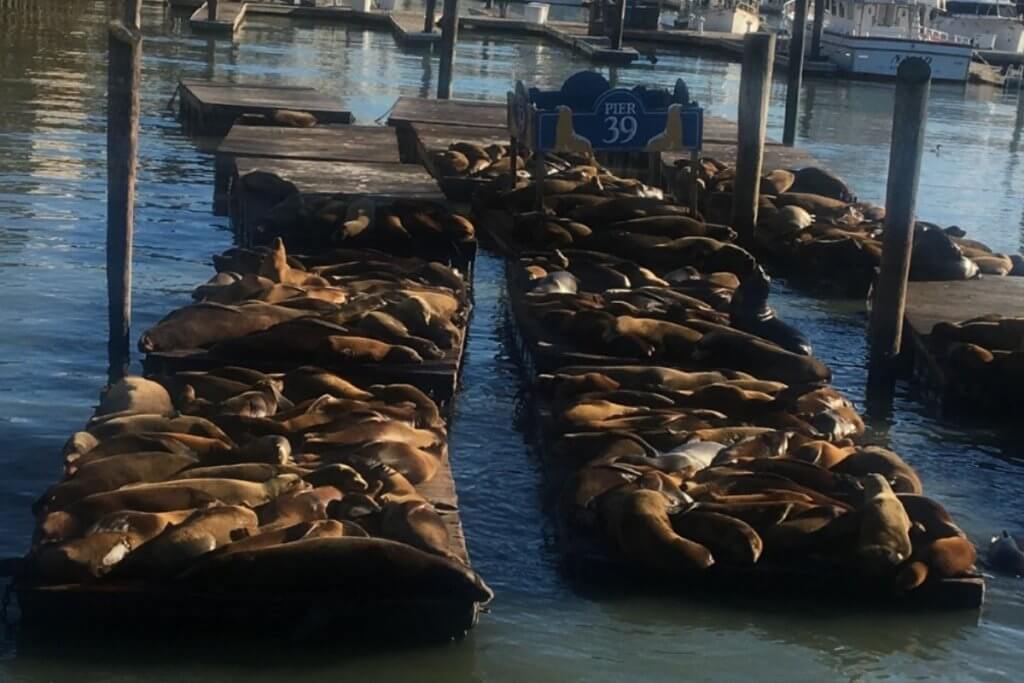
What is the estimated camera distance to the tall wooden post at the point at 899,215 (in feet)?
35.1

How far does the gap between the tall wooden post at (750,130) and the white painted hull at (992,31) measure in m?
38.8

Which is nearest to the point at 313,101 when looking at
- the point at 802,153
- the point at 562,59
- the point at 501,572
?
the point at 802,153

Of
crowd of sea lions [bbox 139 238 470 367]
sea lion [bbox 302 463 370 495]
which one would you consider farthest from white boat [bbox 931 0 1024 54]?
sea lion [bbox 302 463 370 495]

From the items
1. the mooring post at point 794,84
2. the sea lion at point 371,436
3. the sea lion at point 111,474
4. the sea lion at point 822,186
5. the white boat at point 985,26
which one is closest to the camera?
the sea lion at point 111,474

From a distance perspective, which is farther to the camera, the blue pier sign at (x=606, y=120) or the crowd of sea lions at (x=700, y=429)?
the blue pier sign at (x=606, y=120)

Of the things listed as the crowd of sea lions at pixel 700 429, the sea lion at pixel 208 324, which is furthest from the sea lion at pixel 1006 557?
the sea lion at pixel 208 324

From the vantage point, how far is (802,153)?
19594 millimetres

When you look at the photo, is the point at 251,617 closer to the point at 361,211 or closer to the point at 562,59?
the point at 361,211

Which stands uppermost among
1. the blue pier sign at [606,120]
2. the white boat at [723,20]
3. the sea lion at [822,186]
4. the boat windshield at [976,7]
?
the boat windshield at [976,7]

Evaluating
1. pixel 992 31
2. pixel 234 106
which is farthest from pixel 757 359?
pixel 992 31

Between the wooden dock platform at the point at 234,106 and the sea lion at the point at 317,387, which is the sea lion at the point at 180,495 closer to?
the sea lion at the point at 317,387

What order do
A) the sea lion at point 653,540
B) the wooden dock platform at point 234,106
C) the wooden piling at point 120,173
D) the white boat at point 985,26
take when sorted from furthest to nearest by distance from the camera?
the white boat at point 985,26 < the wooden dock platform at point 234,106 < the wooden piling at point 120,173 < the sea lion at point 653,540

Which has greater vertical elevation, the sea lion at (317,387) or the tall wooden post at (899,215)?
the tall wooden post at (899,215)

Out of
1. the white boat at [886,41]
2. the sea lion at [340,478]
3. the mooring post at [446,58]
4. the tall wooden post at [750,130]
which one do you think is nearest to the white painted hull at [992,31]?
the white boat at [886,41]
